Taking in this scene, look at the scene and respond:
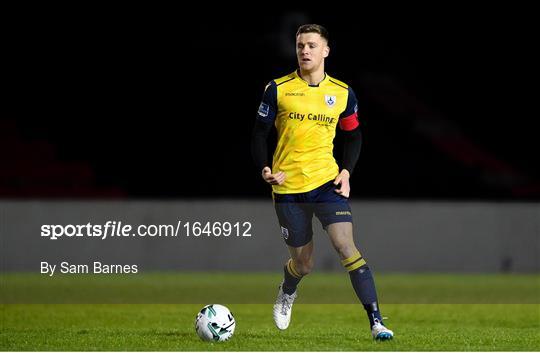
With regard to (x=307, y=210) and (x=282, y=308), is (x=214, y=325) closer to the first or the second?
(x=282, y=308)

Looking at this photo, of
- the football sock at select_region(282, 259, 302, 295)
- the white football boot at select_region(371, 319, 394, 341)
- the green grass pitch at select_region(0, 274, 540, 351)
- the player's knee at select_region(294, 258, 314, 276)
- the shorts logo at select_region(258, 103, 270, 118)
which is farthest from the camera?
the football sock at select_region(282, 259, 302, 295)

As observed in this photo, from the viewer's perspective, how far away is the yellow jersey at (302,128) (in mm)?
7305

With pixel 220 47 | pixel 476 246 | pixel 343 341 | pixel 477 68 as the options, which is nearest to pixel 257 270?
pixel 476 246

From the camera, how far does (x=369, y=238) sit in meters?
18.1

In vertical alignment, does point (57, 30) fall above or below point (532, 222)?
above

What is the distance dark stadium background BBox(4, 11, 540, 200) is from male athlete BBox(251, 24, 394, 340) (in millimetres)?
12941

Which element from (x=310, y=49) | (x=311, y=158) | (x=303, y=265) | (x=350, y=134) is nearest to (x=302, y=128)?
(x=311, y=158)

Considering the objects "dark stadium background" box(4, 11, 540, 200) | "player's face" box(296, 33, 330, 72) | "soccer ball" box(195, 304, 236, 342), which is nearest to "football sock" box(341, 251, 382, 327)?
"soccer ball" box(195, 304, 236, 342)

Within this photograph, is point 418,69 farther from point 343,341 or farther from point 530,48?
point 343,341

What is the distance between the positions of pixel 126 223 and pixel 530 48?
11.4 m

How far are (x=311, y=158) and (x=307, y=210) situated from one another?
0.38 metres

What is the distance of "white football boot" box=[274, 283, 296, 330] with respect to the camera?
7.93m

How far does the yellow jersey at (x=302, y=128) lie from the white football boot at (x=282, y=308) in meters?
0.97

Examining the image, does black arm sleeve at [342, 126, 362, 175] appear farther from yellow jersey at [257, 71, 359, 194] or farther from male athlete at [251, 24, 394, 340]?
yellow jersey at [257, 71, 359, 194]
